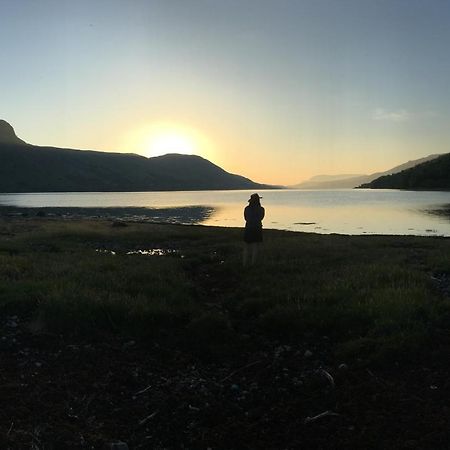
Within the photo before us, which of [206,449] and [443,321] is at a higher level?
[443,321]

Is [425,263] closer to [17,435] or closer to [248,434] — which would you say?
[248,434]

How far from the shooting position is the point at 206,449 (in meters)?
7.53

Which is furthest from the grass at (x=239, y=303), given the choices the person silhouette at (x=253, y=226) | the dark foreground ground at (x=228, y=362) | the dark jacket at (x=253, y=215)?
the dark jacket at (x=253, y=215)

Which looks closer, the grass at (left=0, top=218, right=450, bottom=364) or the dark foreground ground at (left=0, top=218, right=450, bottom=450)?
the dark foreground ground at (left=0, top=218, right=450, bottom=450)

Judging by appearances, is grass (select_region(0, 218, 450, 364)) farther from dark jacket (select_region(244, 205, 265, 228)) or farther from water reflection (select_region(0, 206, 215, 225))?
water reflection (select_region(0, 206, 215, 225))

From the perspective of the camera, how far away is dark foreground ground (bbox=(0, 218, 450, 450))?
784cm

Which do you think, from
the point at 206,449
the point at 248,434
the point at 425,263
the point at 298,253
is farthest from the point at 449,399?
the point at 298,253

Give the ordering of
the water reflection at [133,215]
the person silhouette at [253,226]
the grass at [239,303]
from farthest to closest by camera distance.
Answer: the water reflection at [133,215], the person silhouette at [253,226], the grass at [239,303]

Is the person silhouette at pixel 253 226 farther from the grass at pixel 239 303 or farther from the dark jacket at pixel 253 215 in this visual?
the grass at pixel 239 303

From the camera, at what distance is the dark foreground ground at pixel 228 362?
7.84 metres

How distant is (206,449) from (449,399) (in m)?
4.35

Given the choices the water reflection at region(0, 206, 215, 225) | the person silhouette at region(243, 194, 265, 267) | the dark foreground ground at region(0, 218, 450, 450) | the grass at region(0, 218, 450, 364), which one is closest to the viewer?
Result: the dark foreground ground at region(0, 218, 450, 450)

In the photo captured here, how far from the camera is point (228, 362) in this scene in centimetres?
1097

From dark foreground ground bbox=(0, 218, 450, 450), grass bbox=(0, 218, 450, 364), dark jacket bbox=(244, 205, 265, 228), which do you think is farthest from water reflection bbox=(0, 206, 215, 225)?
dark foreground ground bbox=(0, 218, 450, 450)
